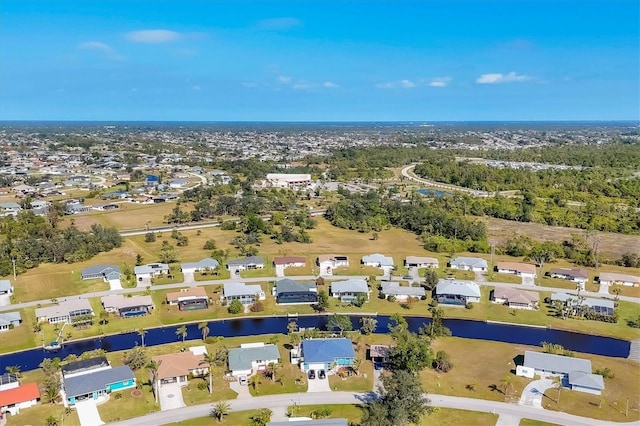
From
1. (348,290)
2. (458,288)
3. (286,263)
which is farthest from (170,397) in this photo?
(458,288)

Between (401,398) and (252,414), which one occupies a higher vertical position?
(401,398)

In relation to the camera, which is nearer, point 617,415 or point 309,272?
point 617,415

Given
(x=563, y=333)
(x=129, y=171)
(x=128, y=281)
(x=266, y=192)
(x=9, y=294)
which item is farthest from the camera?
(x=129, y=171)

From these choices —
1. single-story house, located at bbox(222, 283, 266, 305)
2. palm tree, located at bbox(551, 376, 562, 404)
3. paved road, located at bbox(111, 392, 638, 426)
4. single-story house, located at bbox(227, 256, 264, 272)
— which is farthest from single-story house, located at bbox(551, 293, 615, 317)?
single-story house, located at bbox(227, 256, 264, 272)

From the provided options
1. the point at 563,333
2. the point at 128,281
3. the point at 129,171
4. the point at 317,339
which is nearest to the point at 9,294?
the point at 128,281

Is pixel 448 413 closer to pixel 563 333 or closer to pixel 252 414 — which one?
pixel 252 414

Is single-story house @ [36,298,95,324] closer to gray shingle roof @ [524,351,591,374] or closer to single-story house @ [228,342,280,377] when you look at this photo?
single-story house @ [228,342,280,377]
